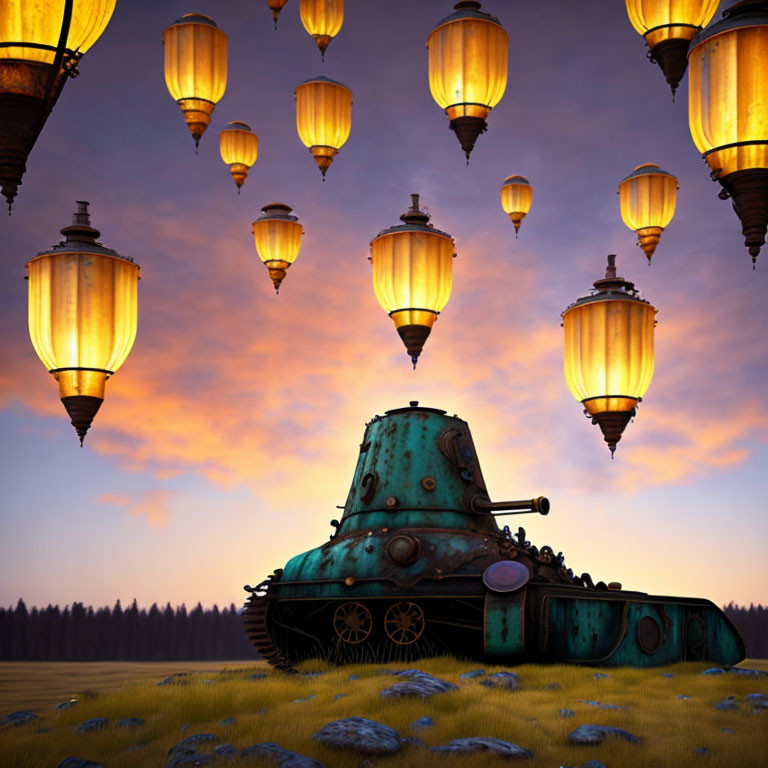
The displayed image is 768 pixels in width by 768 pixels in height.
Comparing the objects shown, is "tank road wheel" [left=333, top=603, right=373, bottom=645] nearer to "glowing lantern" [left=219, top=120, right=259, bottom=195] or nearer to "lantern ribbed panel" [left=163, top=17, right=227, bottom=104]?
"lantern ribbed panel" [left=163, top=17, right=227, bottom=104]

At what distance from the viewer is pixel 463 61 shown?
16.2 metres

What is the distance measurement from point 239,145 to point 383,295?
10.9m

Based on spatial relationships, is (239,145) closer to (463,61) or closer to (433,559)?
(463,61)

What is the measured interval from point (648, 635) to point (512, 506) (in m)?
3.41

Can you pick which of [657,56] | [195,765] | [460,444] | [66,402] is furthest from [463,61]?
[195,765]

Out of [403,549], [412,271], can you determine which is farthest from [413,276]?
[403,549]

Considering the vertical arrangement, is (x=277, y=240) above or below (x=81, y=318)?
above

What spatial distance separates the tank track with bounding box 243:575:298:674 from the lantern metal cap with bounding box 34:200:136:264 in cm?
806

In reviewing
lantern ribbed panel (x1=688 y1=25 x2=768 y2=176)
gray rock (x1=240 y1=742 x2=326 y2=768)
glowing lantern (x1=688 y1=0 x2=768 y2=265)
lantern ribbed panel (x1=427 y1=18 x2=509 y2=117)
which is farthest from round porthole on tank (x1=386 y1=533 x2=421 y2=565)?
lantern ribbed panel (x1=688 y1=25 x2=768 y2=176)

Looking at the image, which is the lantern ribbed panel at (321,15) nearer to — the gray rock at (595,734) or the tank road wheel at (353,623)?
the tank road wheel at (353,623)

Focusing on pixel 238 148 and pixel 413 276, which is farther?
pixel 238 148

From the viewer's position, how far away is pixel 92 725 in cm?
1138

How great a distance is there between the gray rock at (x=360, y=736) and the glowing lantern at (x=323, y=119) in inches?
528

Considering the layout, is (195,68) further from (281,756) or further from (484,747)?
(484,747)
